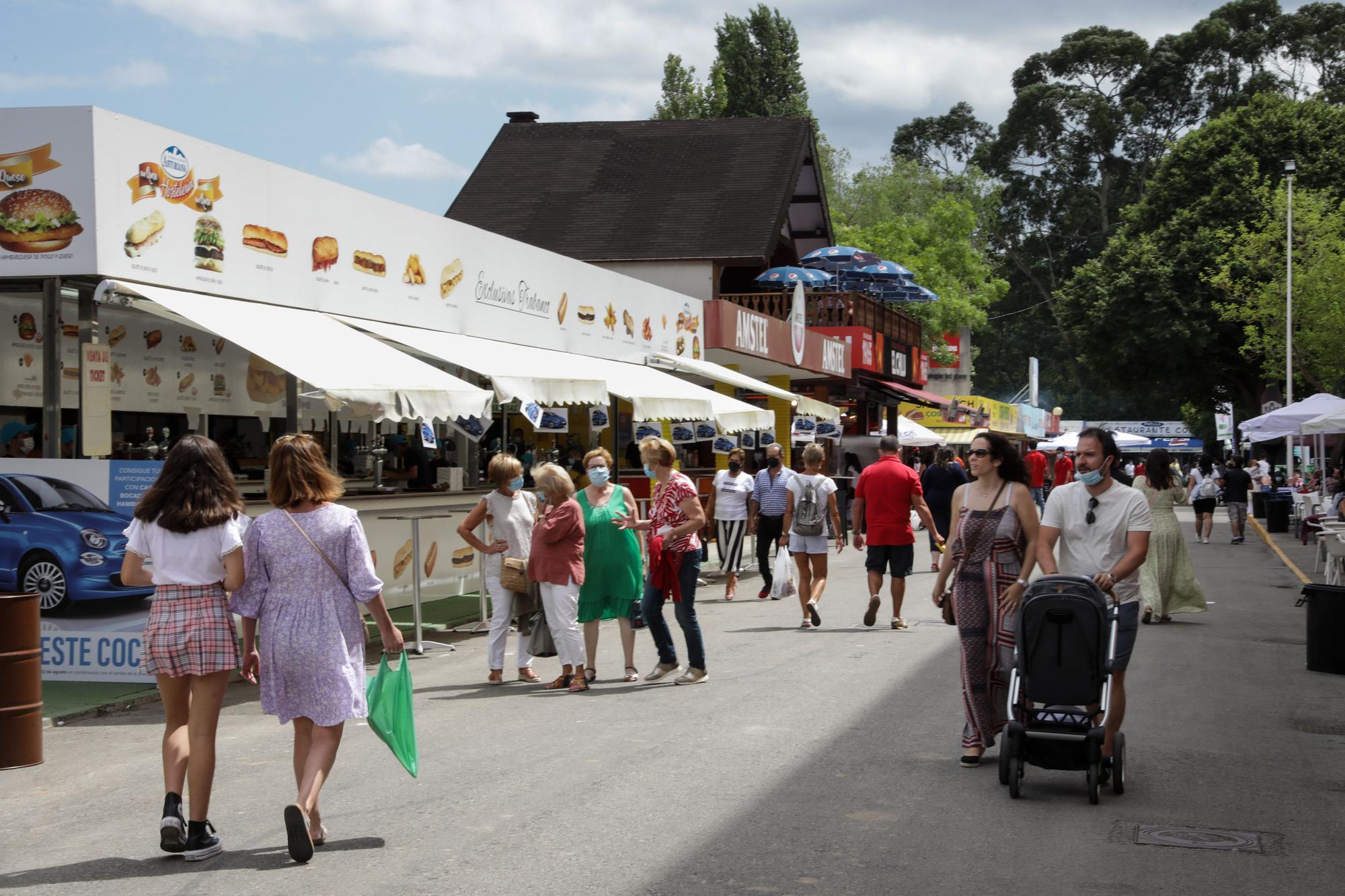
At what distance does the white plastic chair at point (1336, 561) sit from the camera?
43.3 feet

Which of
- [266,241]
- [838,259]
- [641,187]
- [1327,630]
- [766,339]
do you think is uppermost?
[641,187]

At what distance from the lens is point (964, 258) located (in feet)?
189

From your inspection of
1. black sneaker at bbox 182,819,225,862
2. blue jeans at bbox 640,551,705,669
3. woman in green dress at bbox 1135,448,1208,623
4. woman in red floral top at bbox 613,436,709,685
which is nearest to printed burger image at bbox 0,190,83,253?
woman in red floral top at bbox 613,436,709,685

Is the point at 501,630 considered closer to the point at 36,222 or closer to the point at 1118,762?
the point at 36,222

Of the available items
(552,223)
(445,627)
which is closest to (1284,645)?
(445,627)

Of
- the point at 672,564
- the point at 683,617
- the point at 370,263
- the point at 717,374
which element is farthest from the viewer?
the point at 717,374

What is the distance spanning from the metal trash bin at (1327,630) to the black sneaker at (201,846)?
331 inches

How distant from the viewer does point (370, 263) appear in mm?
14727

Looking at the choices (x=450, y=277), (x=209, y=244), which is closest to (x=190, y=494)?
(x=209, y=244)

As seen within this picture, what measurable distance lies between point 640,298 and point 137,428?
382 inches

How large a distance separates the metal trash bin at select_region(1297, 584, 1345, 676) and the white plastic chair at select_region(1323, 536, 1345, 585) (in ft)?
7.59

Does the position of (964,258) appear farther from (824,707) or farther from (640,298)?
(824,707)

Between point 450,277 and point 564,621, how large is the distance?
7.57 meters

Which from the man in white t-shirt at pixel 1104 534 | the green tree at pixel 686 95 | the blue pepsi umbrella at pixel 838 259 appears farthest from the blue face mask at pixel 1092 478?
the green tree at pixel 686 95
